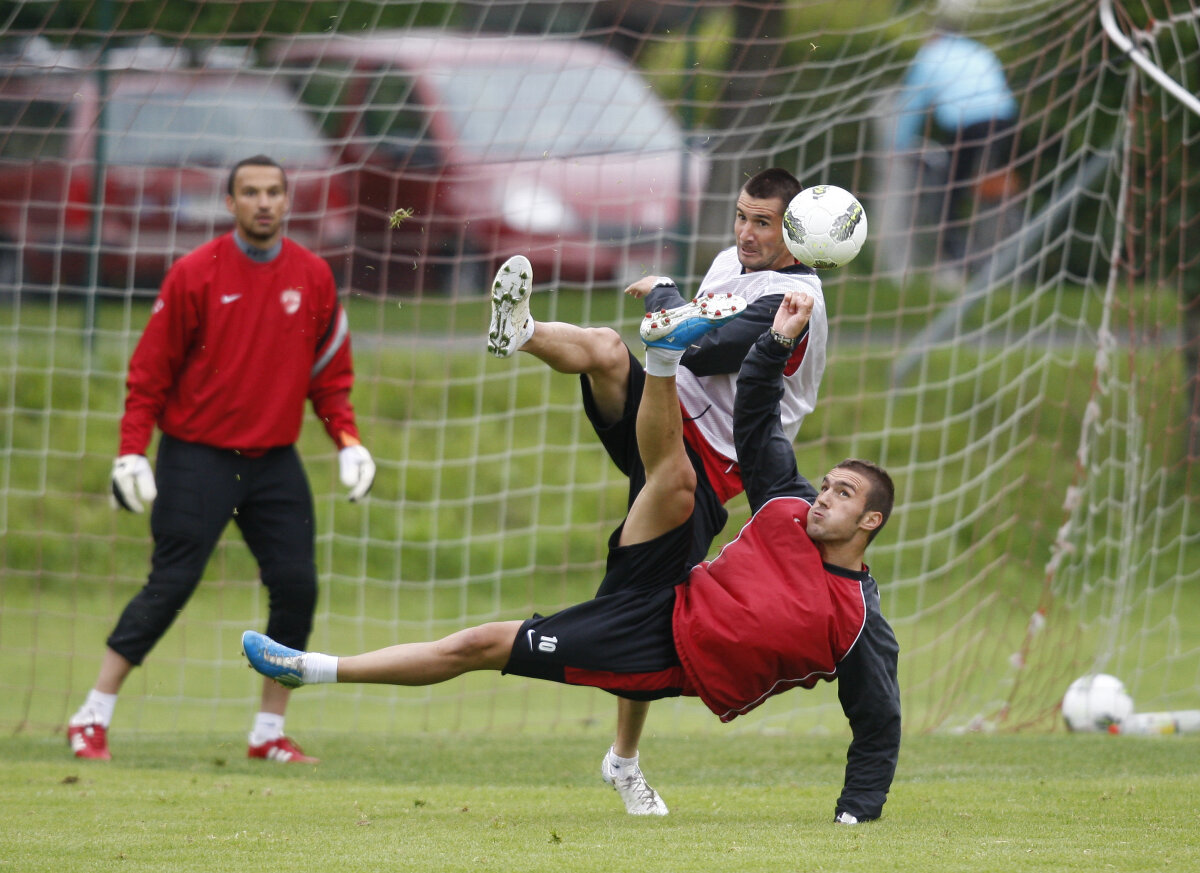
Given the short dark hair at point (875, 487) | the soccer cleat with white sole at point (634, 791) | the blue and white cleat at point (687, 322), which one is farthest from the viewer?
the soccer cleat with white sole at point (634, 791)

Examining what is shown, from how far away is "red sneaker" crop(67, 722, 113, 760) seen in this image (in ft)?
19.6

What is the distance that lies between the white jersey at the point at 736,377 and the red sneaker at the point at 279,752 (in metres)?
2.39

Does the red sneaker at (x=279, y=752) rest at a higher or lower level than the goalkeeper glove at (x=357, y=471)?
lower

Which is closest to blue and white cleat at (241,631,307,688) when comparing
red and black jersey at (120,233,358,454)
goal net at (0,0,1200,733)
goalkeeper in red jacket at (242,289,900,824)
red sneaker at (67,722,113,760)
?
goalkeeper in red jacket at (242,289,900,824)

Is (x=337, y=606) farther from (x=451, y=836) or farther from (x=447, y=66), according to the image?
(x=451, y=836)

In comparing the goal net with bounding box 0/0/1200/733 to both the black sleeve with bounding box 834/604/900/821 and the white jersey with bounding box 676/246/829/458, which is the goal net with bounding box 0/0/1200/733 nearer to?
the white jersey with bounding box 676/246/829/458

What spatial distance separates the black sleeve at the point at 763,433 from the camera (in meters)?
4.39

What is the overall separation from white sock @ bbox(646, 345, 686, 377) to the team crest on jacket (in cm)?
230

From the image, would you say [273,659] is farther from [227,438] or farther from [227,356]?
[227,356]

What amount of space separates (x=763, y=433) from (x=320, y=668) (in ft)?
4.93

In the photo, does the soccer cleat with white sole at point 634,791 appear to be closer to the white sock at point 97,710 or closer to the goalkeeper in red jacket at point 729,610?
the goalkeeper in red jacket at point 729,610

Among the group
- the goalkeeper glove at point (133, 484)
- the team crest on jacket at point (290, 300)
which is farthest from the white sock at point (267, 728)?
the team crest on jacket at point (290, 300)

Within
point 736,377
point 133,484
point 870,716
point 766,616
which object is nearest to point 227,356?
point 133,484

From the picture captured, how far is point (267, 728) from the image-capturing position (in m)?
6.10
